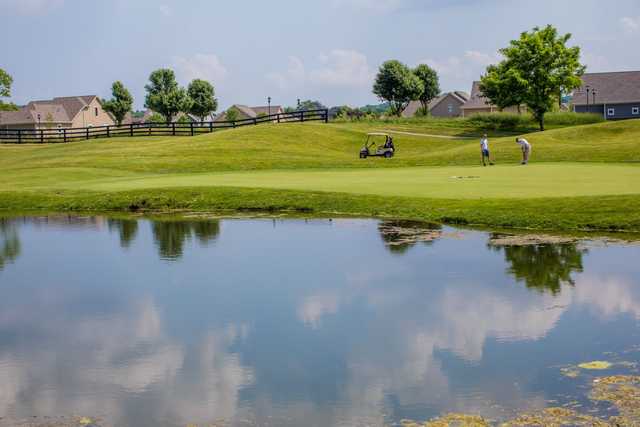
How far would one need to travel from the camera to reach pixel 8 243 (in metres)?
25.1

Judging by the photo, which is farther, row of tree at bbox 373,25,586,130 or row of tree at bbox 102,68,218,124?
row of tree at bbox 102,68,218,124

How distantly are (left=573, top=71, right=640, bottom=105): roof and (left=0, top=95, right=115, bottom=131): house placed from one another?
3182 inches

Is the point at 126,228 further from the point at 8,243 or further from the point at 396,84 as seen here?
the point at 396,84

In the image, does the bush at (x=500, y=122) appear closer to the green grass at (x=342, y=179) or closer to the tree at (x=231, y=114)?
the green grass at (x=342, y=179)

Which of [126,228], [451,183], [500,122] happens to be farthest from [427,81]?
[126,228]

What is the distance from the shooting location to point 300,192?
32.4 m

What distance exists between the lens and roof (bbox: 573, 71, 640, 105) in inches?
4924

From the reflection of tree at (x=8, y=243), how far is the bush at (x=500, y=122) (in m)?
63.6

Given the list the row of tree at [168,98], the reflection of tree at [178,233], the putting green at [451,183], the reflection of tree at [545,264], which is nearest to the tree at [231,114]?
the row of tree at [168,98]

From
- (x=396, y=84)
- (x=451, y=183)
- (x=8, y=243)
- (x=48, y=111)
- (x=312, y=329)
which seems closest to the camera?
(x=312, y=329)

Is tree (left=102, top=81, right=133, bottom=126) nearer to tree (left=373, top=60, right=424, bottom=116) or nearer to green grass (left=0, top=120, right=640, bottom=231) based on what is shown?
tree (left=373, top=60, right=424, bottom=116)

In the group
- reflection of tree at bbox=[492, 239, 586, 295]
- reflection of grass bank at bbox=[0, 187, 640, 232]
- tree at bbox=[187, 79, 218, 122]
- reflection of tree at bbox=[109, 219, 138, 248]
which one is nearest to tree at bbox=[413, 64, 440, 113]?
tree at bbox=[187, 79, 218, 122]

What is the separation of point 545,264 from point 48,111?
436 ft

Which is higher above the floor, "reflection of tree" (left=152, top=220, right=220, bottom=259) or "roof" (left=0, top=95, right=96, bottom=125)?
"roof" (left=0, top=95, right=96, bottom=125)
